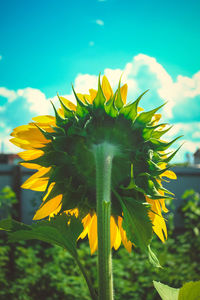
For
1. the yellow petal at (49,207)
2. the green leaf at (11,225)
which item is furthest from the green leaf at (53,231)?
the yellow petal at (49,207)

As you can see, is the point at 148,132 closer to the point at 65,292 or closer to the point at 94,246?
the point at 94,246

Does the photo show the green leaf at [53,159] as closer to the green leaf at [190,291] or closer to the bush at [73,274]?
the green leaf at [190,291]

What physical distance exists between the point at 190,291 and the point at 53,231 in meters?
0.21

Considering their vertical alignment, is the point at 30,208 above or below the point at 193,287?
below

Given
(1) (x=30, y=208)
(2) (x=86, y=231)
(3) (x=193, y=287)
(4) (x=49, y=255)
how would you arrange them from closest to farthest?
(3) (x=193, y=287) → (2) (x=86, y=231) → (4) (x=49, y=255) → (1) (x=30, y=208)

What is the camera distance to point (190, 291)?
1.25 ft

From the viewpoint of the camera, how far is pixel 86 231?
26.6 inches

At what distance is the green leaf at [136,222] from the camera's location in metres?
0.48

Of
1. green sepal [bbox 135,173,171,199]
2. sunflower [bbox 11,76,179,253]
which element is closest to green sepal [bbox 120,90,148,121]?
sunflower [bbox 11,76,179,253]

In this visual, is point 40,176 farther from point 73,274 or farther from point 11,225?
point 73,274

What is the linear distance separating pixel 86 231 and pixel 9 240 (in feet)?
Answer: 0.83

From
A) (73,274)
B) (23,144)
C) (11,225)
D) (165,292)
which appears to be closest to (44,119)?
(23,144)

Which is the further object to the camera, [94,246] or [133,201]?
[94,246]

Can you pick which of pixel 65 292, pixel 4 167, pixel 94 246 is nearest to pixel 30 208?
pixel 4 167
